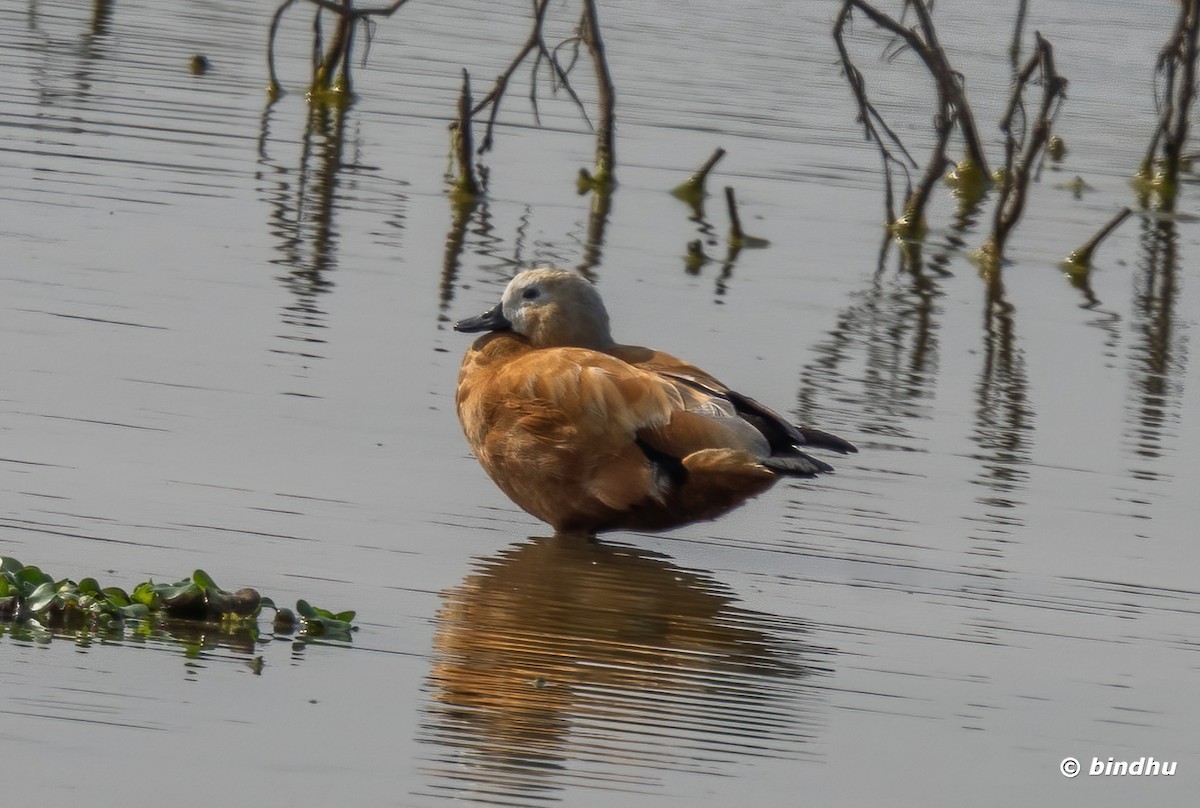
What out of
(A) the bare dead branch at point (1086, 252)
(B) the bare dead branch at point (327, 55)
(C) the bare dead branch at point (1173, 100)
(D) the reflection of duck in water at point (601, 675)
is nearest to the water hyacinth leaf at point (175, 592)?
(D) the reflection of duck in water at point (601, 675)

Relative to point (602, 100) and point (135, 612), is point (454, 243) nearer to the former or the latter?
point (602, 100)

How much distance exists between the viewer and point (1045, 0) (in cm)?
2673

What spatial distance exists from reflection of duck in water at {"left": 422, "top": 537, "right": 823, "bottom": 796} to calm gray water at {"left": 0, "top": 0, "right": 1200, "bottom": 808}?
2 cm

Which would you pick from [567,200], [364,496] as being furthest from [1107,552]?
[567,200]

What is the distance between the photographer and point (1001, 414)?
830 cm

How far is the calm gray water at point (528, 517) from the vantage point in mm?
4586

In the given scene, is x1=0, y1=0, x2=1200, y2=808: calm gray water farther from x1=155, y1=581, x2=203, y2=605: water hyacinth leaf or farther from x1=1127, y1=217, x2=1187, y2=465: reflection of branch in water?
x1=155, y1=581, x2=203, y2=605: water hyacinth leaf

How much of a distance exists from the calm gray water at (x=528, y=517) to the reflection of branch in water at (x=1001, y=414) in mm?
28

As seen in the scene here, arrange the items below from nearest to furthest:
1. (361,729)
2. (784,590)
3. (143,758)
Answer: (143,758) → (361,729) → (784,590)

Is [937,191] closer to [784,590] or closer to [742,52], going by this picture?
[742,52]

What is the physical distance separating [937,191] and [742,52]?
19.3ft

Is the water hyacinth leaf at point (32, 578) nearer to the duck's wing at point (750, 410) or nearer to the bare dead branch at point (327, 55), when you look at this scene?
the duck's wing at point (750, 410)

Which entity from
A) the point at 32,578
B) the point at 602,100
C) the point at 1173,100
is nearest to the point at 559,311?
the point at 32,578

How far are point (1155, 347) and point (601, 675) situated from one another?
5504 millimetres
